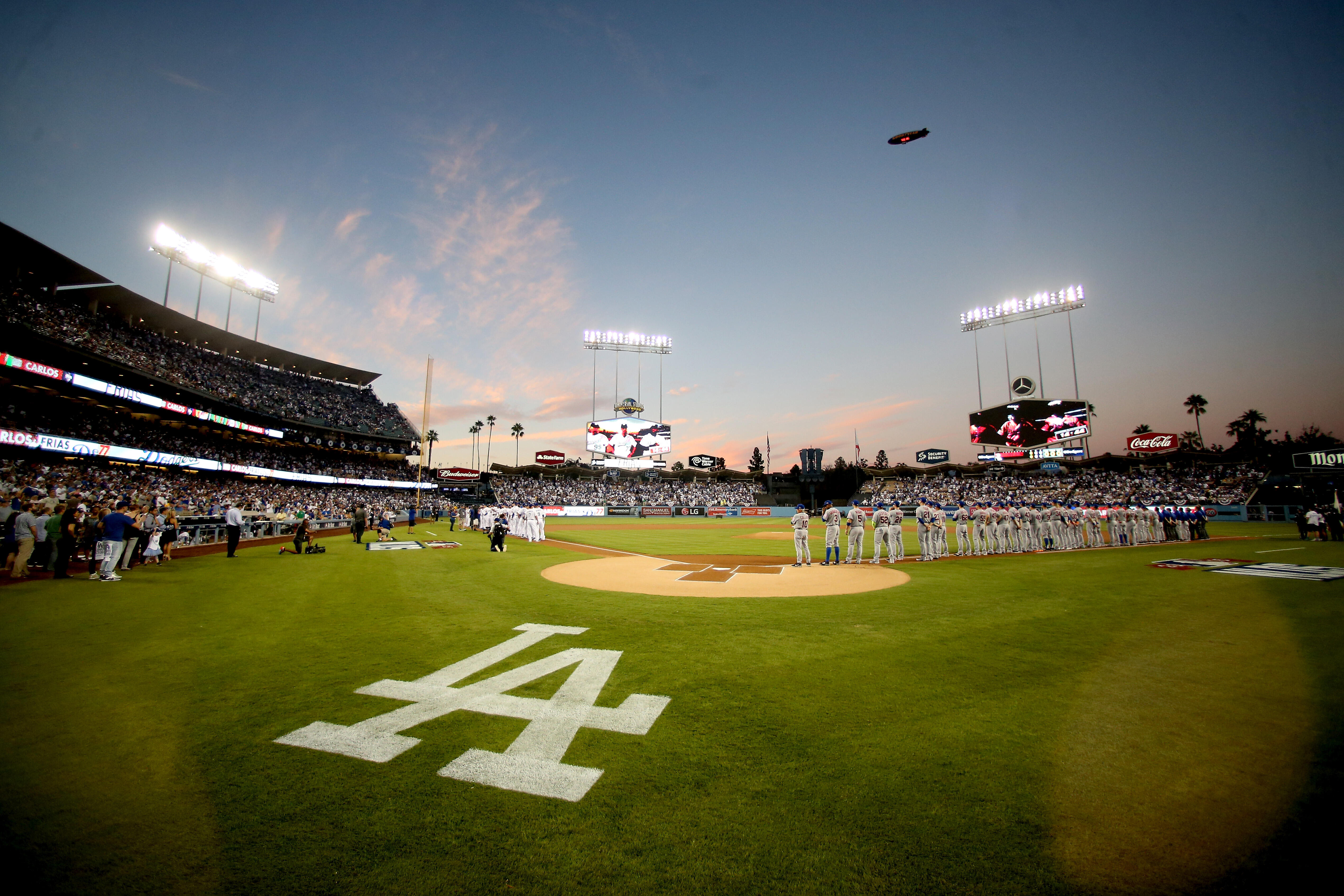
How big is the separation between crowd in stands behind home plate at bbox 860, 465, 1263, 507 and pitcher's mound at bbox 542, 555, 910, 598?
26190 mm

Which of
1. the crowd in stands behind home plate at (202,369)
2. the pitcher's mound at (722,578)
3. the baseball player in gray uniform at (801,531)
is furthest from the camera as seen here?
the crowd in stands behind home plate at (202,369)

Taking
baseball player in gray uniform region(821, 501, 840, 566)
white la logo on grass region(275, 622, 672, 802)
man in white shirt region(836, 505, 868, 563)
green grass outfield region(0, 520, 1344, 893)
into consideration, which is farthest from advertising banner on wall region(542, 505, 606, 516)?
white la logo on grass region(275, 622, 672, 802)

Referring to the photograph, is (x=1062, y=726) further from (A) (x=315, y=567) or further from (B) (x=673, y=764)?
(A) (x=315, y=567)

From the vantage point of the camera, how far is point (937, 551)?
59.6 ft

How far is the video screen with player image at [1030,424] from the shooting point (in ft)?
164

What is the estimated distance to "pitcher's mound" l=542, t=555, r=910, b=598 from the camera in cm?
1170

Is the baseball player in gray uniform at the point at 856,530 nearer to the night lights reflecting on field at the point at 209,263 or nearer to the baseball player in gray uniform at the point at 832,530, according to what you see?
the baseball player in gray uniform at the point at 832,530

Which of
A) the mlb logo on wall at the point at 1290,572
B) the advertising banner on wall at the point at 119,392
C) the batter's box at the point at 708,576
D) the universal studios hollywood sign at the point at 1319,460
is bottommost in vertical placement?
the batter's box at the point at 708,576

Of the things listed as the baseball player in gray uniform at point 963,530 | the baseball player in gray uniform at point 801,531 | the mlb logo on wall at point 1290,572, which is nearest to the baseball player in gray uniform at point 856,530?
the baseball player in gray uniform at point 801,531

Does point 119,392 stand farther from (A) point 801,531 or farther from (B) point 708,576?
(A) point 801,531

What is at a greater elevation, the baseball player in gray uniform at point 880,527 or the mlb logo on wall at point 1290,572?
the baseball player in gray uniform at point 880,527

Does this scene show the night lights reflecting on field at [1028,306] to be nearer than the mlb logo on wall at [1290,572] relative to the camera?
No

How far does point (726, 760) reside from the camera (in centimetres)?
391

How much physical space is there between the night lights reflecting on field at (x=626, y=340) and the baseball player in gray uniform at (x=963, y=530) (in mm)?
57112
